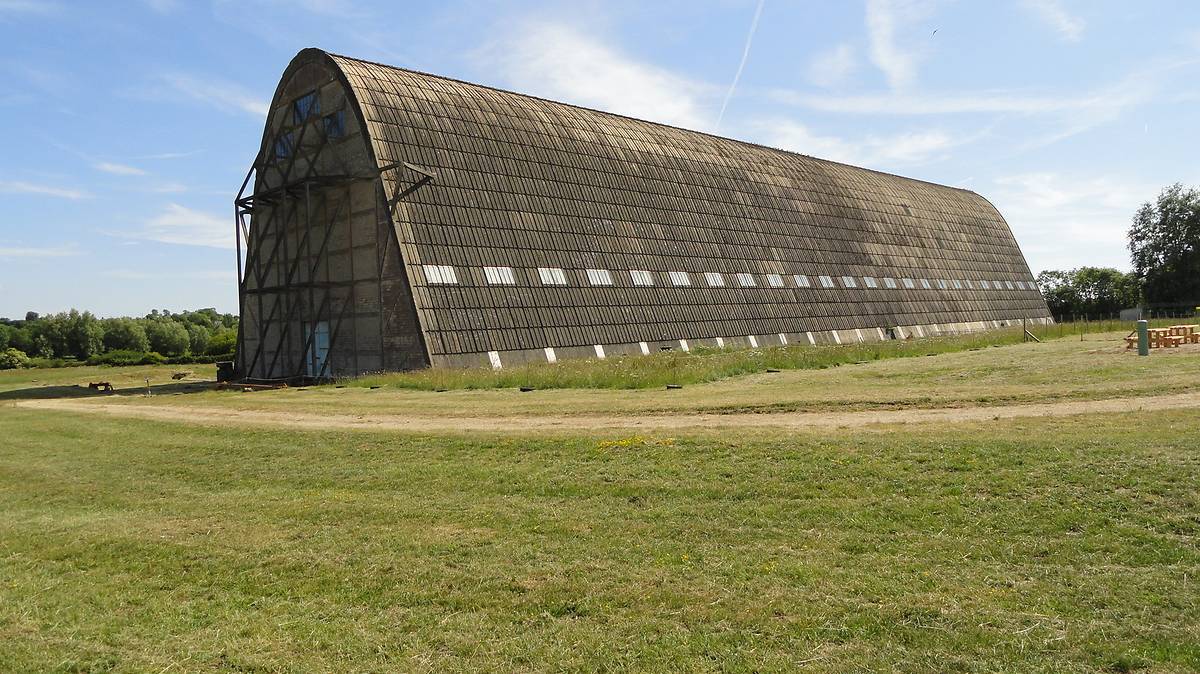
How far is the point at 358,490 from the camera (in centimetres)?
1189

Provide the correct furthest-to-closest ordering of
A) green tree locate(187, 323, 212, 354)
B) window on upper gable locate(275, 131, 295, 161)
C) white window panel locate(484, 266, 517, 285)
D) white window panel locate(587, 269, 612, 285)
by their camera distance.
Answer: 1. green tree locate(187, 323, 212, 354)
2. window on upper gable locate(275, 131, 295, 161)
3. white window panel locate(587, 269, 612, 285)
4. white window panel locate(484, 266, 517, 285)

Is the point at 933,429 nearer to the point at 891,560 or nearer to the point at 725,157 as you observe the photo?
the point at 891,560

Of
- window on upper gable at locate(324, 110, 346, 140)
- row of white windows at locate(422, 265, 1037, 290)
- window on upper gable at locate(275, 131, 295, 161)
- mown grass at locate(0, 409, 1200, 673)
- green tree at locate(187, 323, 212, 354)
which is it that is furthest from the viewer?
green tree at locate(187, 323, 212, 354)

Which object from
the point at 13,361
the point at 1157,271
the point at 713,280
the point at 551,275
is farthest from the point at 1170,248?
the point at 13,361

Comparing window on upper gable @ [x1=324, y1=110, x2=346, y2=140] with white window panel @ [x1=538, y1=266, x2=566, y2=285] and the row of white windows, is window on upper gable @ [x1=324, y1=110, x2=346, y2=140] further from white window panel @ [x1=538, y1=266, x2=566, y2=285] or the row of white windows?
white window panel @ [x1=538, y1=266, x2=566, y2=285]

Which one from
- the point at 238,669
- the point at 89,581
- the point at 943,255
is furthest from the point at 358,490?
the point at 943,255

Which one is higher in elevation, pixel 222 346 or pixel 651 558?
pixel 222 346

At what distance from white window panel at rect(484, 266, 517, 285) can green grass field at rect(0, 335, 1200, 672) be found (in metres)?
19.9

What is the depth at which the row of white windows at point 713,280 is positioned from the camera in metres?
33.6

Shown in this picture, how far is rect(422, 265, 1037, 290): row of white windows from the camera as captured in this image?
110 ft

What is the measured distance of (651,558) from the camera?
8.14 meters

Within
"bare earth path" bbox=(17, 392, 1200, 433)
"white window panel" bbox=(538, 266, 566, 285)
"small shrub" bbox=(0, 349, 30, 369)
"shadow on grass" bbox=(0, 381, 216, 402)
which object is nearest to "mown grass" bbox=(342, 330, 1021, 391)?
"bare earth path" bbox=(17, 392, 1200, 433)

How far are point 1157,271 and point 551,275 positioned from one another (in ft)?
229

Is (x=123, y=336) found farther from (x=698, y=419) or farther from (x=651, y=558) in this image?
(x=651, y=558)
